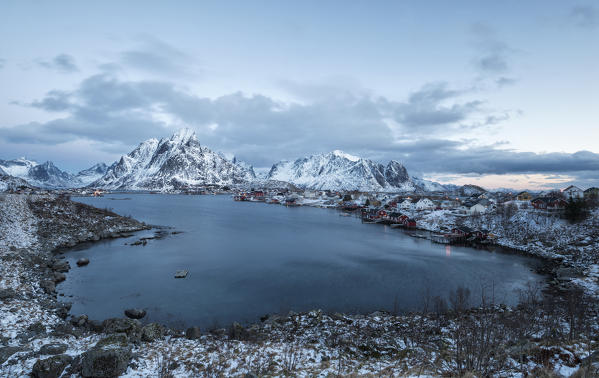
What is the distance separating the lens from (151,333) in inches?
486

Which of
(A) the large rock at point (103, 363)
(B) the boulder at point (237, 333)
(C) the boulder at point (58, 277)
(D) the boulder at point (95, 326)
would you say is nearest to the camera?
(A) the large rock at point (103, 363)

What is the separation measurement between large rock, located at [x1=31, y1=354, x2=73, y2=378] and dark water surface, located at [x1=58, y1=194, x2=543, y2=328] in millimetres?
7675

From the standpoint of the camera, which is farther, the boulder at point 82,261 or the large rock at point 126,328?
the boulder at point 82,261

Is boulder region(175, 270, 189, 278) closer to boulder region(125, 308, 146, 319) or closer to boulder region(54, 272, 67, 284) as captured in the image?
boulder region(125, 308, 146, 319)

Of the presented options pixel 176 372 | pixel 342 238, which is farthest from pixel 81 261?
pixel 342 238

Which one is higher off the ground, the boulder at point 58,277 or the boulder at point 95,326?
the boulder at point 95,326

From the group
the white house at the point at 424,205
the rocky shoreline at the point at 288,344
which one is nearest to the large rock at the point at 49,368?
the rocky shoreline at the point at 288,344

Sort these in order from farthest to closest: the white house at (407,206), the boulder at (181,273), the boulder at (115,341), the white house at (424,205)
Answer: the white house at (407,206) → the white house at (424,205) → the boulder at (181,273) → the boulder at (115,341)

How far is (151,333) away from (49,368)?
466cm

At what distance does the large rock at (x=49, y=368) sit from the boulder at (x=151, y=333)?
3.93 m

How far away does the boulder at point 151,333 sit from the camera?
12037 mm

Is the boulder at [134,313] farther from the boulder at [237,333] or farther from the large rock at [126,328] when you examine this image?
the boulder at [237,333]

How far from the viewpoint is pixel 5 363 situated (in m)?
8.57

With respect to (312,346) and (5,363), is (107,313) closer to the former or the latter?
(5,363)
